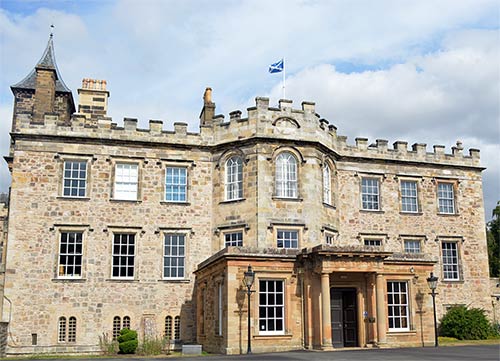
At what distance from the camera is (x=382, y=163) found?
102 feet

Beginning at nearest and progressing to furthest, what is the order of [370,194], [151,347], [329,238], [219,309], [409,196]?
[219,309] < [151,347] < [329,238] < [370,194] < [409,196]

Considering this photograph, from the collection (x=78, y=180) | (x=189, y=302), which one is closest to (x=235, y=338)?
(x=189, y=302)

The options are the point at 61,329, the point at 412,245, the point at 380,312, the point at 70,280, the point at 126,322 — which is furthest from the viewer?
the point at 412,245

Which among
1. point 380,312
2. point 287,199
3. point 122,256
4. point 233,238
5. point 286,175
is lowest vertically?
point 380,312

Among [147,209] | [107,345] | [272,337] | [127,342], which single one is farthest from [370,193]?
[107,345]

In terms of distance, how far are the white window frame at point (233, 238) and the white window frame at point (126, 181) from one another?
15.5 feet

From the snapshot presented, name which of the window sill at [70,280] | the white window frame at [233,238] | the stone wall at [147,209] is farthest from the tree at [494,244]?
the window sill at [70,280]

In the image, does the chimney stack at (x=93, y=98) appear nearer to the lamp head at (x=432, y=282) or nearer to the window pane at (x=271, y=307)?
the window pane at (x=271, y=307)

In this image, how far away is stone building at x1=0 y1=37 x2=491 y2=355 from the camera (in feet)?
77.3

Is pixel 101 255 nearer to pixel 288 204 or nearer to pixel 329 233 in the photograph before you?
pixel 288 204

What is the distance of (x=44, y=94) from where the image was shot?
2888 centimetres

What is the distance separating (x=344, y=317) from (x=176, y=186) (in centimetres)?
1039

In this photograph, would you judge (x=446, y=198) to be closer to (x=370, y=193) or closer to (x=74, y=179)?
(x=370, y=193)

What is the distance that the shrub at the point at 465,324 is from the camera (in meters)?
28.1
